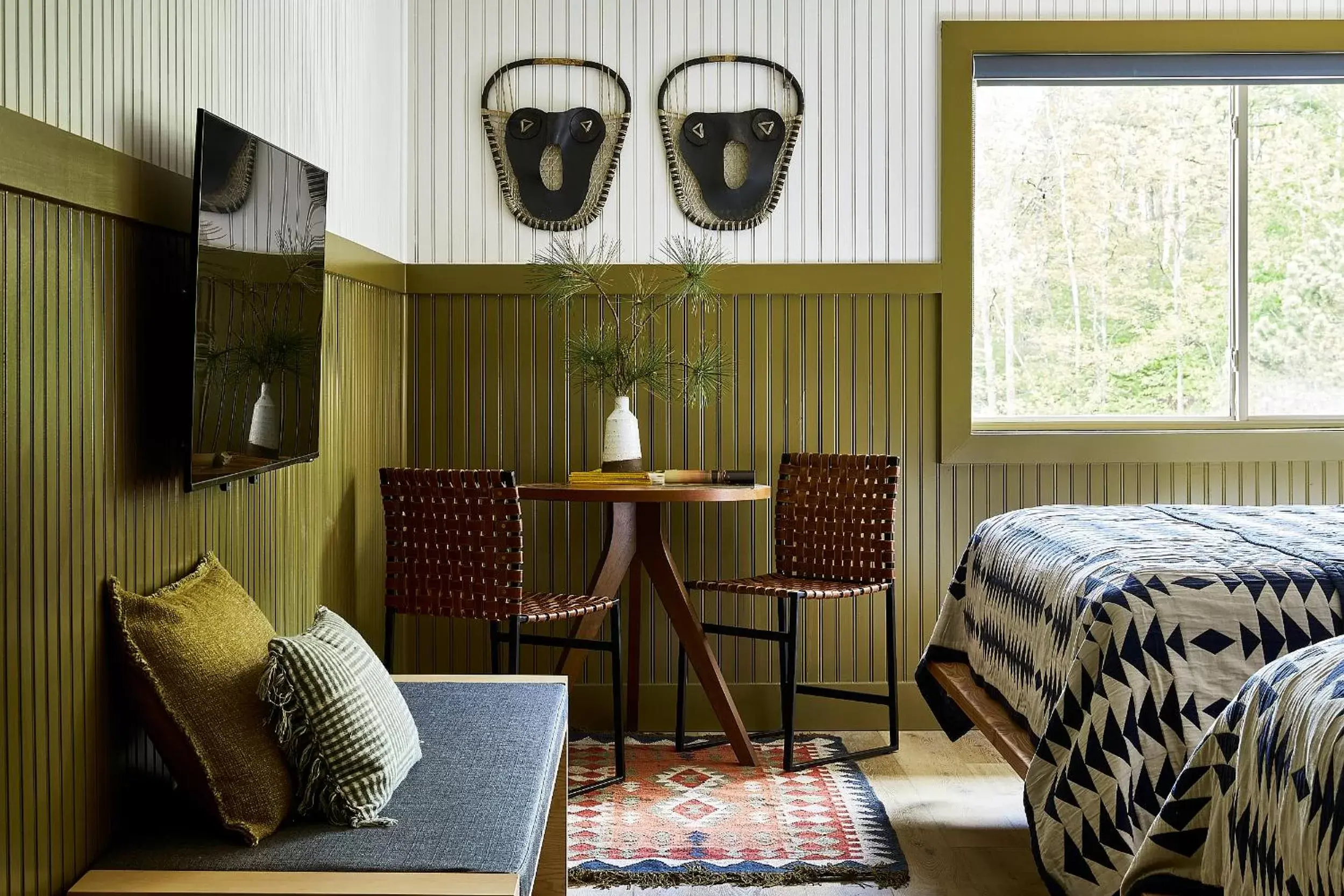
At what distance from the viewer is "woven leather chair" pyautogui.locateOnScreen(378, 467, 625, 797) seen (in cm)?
325

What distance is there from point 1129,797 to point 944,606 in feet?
4.39

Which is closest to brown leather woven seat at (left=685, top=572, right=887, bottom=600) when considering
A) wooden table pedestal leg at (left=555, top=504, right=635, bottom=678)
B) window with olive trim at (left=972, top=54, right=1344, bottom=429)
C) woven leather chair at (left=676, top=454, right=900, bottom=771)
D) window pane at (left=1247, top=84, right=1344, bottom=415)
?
woven leather chair at (left=676, top=454, right=900, bottom=771)

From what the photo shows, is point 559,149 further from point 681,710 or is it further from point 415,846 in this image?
point 415,846

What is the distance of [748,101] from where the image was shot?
415 cm

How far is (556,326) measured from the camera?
4168mm

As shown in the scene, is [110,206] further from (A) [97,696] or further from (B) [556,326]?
(B) [556,326]

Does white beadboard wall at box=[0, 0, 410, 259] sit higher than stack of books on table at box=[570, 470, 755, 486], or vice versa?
white beadboard wall at box=[0, 0, 410, 259]

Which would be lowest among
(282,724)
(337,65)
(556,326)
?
(282,724)

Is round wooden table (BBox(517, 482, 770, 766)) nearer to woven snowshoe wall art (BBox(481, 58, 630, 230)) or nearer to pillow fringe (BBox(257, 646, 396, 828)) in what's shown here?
woven snowshoe wall art (BBox(481, 58, 630, 230))

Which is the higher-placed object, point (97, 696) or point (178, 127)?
point (178, 127)

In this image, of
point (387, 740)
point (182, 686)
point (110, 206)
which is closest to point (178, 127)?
point (110, 206)

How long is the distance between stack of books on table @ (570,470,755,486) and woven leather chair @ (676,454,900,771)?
24 centimetres

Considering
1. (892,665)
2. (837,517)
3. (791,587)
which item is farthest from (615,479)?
(892,665)

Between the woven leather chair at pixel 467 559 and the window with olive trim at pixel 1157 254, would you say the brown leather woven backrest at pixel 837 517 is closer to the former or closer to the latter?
the window with olive trim at pixel 1157 254
